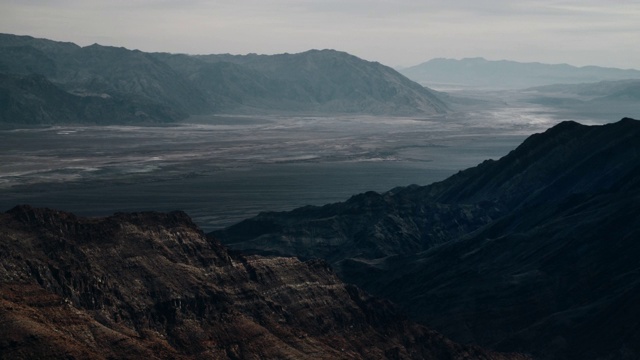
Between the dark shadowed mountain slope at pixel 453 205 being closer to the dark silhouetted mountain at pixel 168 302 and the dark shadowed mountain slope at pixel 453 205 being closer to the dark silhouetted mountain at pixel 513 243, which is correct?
the dark silhouetted mountain at pixel 513 243

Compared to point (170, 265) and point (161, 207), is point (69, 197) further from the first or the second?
point (170, 265)

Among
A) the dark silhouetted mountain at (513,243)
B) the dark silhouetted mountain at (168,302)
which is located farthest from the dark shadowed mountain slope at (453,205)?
the dark silhouetted mountain at (168,302)

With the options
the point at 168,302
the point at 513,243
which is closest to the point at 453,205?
the point at 513,243

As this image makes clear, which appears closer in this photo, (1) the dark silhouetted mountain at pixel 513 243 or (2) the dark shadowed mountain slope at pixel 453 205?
(1) the dark silhouetted mountain at pixel 513 243

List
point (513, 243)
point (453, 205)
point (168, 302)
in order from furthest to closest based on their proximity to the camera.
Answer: point (453, 205) → point (513, 243) → point (168, 302)

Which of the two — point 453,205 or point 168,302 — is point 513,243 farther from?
point 168,302

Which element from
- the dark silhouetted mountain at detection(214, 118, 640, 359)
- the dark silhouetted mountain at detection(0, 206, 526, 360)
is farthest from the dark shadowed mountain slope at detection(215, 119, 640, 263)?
the dark silhouetted mountain at detection(0, 206, 526, 360)
